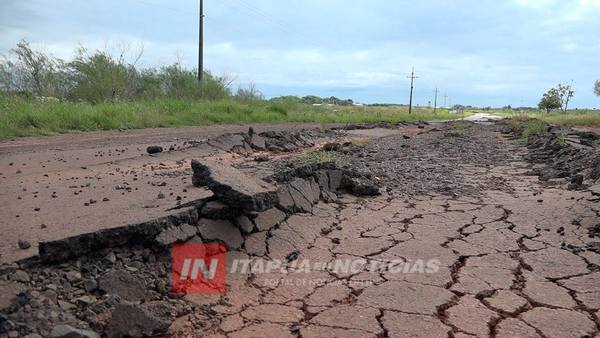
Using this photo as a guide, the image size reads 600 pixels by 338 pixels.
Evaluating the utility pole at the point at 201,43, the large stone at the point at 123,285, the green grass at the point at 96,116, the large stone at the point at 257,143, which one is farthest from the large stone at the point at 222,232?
the utility pole at the point at 201,43

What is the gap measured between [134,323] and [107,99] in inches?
761

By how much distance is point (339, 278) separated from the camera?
11.8 ft

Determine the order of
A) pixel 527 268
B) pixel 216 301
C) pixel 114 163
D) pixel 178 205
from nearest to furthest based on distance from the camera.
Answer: pixel 216 301
pixel 527 268
pixel 178 205
pixel 114 163

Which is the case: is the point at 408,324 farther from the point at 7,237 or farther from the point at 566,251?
the point at 7,237

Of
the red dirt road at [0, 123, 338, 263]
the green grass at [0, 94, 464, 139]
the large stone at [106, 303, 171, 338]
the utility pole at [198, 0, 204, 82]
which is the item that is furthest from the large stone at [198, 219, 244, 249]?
the utility pole at [198, 0, 204, 82]

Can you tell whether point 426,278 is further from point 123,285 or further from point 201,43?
point 201,43

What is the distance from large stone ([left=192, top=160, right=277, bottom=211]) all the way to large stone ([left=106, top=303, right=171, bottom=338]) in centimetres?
133

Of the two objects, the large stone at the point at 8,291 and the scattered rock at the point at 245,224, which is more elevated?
the scattered rock at the point at 245,224

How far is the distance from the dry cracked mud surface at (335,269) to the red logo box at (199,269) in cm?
6

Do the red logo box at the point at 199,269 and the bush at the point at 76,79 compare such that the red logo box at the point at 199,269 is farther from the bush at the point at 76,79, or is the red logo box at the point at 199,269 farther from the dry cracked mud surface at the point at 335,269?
the bush at the point at 76,79

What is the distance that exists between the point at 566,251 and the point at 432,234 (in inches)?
44.4

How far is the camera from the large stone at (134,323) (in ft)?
8.39

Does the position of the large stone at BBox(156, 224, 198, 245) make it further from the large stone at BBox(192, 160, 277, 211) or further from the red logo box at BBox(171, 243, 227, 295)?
the large stone at BBox(192, 160, 277, 211)

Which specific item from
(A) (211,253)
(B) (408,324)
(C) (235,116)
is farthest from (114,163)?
(C) (235,116)
